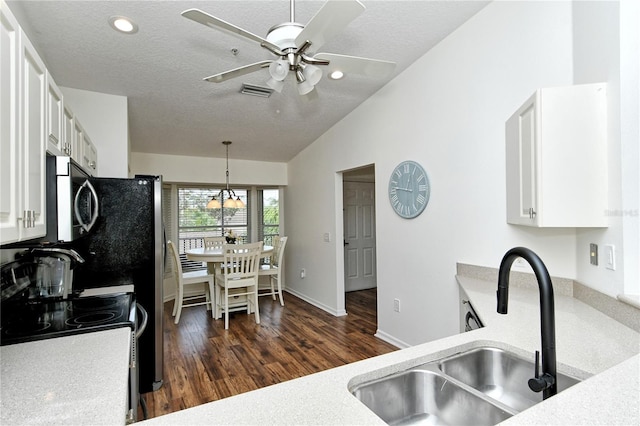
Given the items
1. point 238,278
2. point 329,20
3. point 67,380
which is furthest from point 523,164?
point 238,278

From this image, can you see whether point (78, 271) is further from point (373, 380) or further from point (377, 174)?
point (377, 174)

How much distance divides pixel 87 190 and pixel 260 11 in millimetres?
1563

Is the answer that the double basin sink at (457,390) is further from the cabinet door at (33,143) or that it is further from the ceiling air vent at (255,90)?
the ceiling air vent at (255,90)

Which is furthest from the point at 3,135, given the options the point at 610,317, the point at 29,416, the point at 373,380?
the point at 610,317

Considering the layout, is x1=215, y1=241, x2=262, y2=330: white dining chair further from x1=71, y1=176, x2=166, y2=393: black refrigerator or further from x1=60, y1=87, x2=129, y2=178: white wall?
x1=60, y1=87, x2=129, y2=178: white wall

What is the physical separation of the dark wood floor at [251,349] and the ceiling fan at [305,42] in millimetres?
2318

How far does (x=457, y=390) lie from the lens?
1035mm

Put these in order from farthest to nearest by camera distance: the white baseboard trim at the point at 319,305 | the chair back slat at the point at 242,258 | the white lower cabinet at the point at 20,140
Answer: the white baseboard trim at the point at 319,305 → the chair back slat at the point at 242,258 → the white lower cabinet at the point at 20,140

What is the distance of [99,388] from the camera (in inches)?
38.7

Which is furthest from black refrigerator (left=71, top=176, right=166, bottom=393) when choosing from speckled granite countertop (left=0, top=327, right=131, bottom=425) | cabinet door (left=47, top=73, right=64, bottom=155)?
speckled granite countertop (left=0, top=327, right=131, bottom=425)

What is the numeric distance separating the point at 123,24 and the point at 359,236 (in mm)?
4518

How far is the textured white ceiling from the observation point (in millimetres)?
2055

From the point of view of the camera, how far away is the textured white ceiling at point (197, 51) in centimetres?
205

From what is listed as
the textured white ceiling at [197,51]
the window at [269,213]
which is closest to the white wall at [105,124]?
the textured white ceiling at [197,51]
